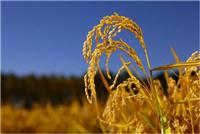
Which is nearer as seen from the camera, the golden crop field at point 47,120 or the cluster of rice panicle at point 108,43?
the cluster of rice panicle at point 108,43

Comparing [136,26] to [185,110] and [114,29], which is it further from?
[185,110]

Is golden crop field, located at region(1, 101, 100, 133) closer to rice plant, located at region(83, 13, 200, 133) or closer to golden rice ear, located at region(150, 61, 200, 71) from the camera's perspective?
rice plant, located at region(83, 13, 200, 133)

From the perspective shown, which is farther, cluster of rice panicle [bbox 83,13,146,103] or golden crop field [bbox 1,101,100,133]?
golden crop field [bbox 1,101,100,133]

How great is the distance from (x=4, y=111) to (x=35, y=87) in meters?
1.92

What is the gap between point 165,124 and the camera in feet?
3.33

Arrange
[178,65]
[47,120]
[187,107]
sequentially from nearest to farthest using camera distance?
[178,65], [187,107], [47,120]

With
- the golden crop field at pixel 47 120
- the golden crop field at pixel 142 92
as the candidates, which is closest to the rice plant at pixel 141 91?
the golden crop field at pixel 142 92

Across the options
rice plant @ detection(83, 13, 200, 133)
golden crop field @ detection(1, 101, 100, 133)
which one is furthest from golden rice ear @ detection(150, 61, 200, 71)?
golden crop field @ detection(1, 101, 100, 133)

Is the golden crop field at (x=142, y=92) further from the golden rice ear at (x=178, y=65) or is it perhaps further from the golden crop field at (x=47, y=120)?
the golden crop field at (x=47, y=120)

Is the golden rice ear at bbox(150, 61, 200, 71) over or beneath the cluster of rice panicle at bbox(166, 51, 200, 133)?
over

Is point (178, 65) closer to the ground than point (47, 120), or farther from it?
farther from it

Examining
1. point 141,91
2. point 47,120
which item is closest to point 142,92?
point 141,91

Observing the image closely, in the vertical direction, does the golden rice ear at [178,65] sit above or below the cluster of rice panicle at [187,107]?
above

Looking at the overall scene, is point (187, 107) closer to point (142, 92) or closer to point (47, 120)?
point (142, 92)
